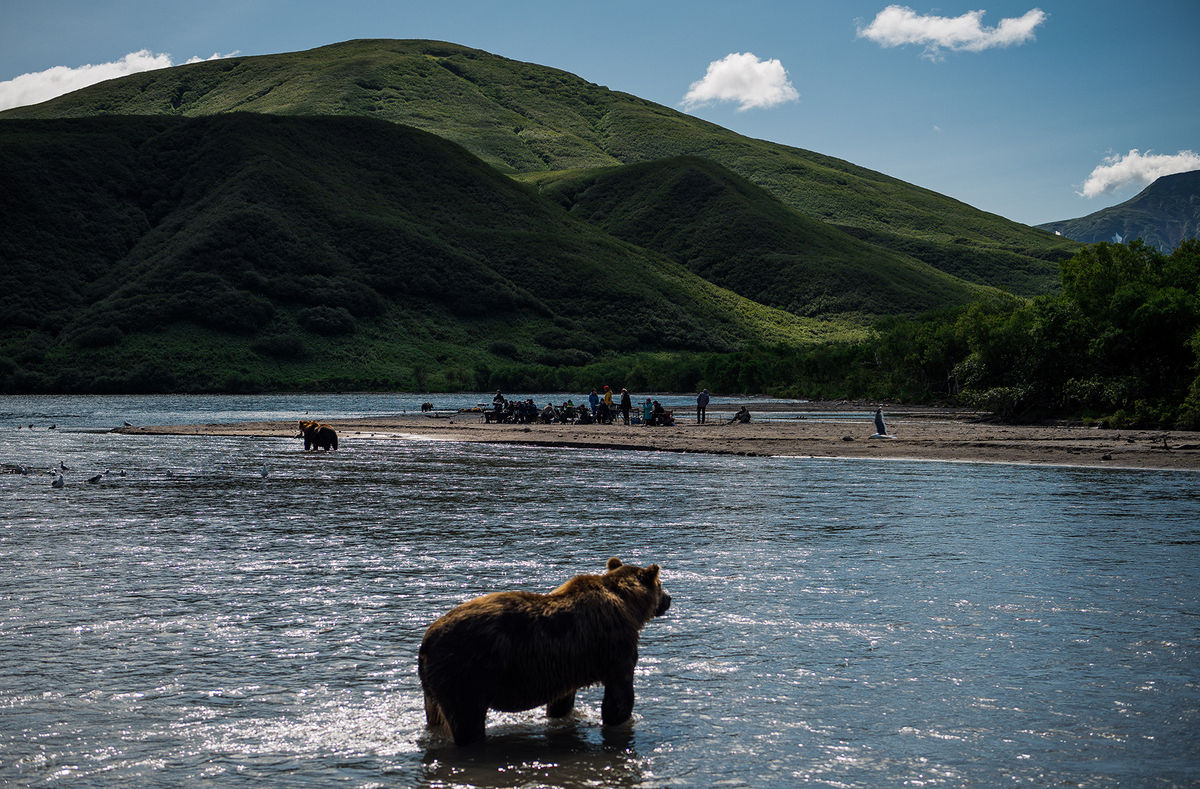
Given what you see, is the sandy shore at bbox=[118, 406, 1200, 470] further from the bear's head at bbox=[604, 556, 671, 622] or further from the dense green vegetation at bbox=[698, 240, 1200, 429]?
the bear's head at bbox=[604, 556, 671, 622]

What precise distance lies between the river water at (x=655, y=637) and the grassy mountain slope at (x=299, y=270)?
107m

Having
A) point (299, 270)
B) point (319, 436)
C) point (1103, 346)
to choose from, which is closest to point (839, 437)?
point (1103, 346)

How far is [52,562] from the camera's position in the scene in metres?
14.9

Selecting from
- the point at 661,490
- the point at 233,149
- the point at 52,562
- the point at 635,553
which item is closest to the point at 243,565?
the point at 52,562

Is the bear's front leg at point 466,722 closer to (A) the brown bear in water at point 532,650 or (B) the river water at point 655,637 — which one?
(A) the brown bear in water at point 532,650

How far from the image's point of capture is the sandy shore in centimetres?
3250

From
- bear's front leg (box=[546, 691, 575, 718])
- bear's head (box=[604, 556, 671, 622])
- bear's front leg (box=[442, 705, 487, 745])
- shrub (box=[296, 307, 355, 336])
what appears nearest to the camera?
bear's front leg (box=[442, 705, 487, 745])

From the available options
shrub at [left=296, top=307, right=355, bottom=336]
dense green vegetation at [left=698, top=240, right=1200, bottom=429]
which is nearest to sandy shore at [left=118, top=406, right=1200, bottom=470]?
dense green vegetation at [left=698, top=240, right=1200, bottom=429]

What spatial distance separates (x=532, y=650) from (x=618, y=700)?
3.13 ft

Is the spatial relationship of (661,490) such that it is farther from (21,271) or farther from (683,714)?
(21,271)

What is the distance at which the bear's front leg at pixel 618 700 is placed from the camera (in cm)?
779

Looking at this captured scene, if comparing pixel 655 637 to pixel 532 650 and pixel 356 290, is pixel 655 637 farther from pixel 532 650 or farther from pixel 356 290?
pixel 356 290

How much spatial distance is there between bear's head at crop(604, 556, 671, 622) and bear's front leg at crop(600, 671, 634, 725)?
19.2 inches

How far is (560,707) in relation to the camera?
8.25 meters
